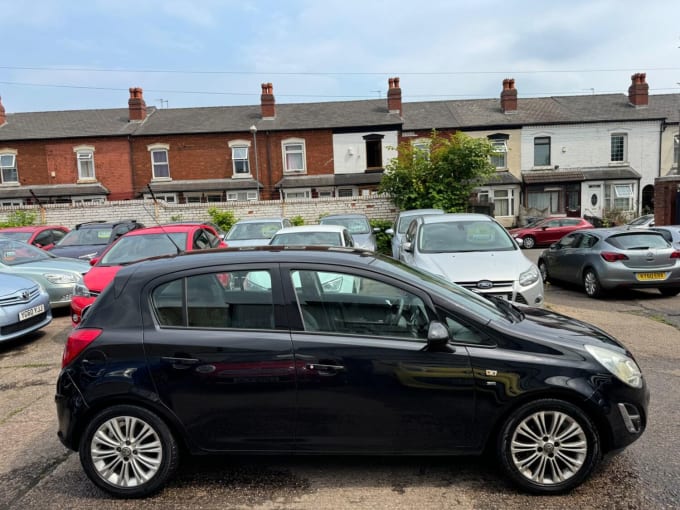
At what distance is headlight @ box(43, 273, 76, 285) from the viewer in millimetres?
8867

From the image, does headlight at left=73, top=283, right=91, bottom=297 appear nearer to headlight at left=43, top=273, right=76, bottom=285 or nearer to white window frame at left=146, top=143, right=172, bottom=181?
headlight at left=43, top=273, right=76, bottom=285

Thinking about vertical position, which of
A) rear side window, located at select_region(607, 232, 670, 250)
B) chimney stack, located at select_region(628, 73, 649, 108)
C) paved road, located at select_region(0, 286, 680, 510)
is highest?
chimney stack, located at select_region(628, 73, 649, 108)

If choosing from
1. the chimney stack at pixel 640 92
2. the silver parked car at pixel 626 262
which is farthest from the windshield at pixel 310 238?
the chimney stack at pixel 640 92

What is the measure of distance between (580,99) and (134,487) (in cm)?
3759

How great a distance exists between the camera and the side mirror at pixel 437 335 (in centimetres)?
309

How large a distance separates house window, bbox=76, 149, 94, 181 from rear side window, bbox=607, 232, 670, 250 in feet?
94.5

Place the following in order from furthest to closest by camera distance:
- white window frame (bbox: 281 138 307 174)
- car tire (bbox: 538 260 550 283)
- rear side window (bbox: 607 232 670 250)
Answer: white window frame (bbox: 281 138 307 174), car tire (bbox: 538 260 550 283), rear side window (bbox: 607 232 670 250)

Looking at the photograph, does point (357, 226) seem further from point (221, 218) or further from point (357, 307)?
point (357, 307)

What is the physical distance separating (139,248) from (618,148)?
3221cm

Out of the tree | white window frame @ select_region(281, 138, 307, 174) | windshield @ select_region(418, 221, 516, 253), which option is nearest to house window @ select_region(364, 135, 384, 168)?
white window frame @ select_region(281, 138, 307, 174)

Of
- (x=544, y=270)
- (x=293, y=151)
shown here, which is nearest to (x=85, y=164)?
(x=293, y=151)

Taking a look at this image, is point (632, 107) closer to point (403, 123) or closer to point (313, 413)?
point (403, 123)

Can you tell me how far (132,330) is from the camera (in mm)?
3328

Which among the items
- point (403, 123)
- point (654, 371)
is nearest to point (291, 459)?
point (654, 371)
